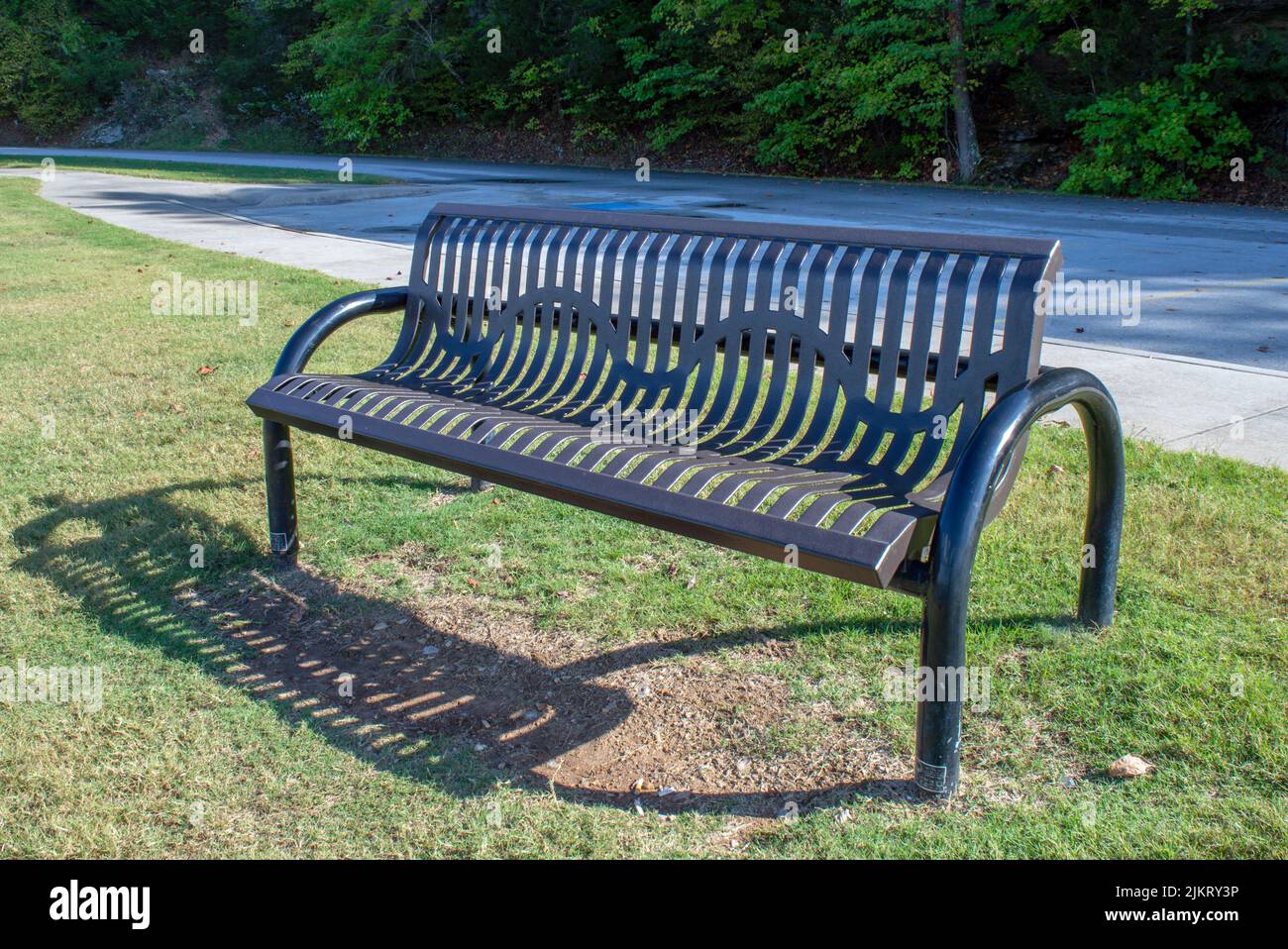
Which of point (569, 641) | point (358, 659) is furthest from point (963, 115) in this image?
point (358, 659)

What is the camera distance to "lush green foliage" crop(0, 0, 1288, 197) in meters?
16.8

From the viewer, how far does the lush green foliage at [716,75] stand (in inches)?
659

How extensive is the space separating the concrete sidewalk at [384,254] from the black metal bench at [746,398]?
2101mm

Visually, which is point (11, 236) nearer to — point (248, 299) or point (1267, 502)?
point (248, 299)

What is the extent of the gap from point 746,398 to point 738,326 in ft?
0.73

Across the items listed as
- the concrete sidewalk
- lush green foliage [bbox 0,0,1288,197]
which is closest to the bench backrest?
the concrete sidewalk

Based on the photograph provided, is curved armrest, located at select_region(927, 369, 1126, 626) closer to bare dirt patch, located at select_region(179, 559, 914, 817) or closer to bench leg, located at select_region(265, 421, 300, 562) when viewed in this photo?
bare dirt patch, located at select_region(179, 559, 914, 817)

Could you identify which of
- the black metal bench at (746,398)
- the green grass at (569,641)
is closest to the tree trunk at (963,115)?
the green grass at (569,641)

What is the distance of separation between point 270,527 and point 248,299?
191 inches

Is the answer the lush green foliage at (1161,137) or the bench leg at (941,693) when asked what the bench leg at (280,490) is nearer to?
the bench leg at (941,693)

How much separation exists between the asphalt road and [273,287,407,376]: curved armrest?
434 centimetres

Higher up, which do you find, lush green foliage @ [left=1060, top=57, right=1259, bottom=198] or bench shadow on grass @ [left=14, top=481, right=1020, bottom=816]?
lush green foliage @ [left=1060, top=57, right=1259, bottom=198]

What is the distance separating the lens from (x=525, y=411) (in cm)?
374
